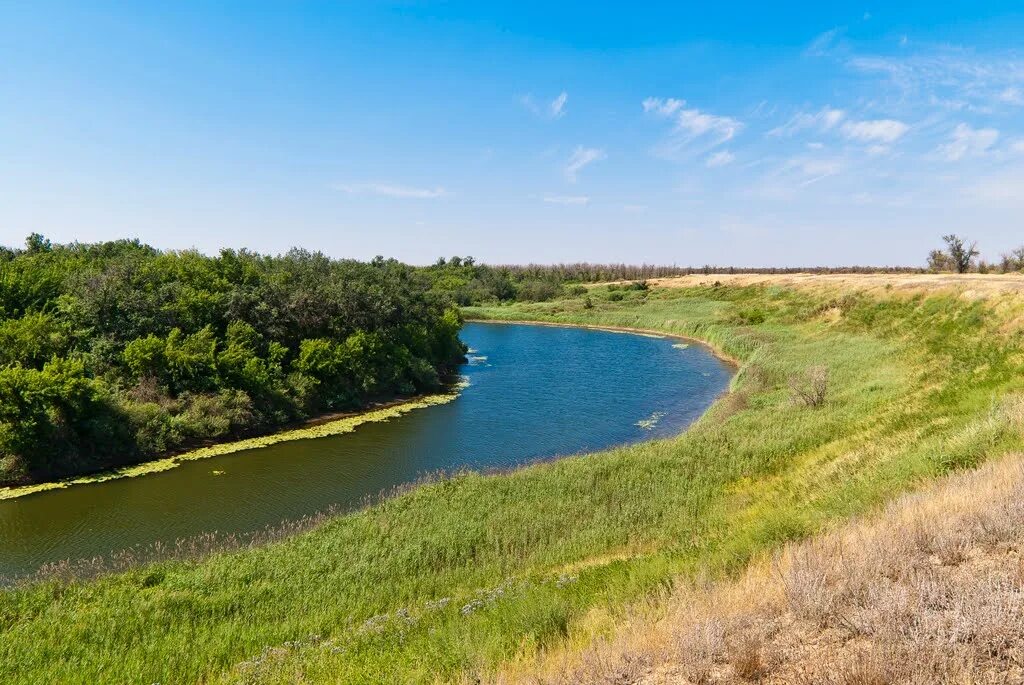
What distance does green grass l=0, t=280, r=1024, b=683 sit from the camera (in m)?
9.23

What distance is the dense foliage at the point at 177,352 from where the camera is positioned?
76.3 feet

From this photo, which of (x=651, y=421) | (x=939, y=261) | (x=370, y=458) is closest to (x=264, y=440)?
(x=370, y=458)

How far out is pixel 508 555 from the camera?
562 inches

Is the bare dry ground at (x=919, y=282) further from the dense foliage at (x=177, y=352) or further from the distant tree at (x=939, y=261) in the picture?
the dense foliage at (x=177, y=352)

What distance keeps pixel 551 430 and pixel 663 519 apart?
588 inches

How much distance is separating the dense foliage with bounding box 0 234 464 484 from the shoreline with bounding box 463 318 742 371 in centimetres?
2698

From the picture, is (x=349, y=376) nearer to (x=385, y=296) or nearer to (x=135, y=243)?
(x=385, y=296)

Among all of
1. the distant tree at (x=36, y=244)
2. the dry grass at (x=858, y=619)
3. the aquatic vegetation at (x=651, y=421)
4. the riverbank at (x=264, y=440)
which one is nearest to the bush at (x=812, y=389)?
the aquatic vegetation at (x=651, y=421)

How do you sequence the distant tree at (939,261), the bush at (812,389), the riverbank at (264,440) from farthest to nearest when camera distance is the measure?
1. the distant tree at (939,261)
2. the bush at (812,389)
3. the riverbank at (264,440)

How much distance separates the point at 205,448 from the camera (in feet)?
87.5

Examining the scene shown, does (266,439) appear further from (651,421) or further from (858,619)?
(858,619)

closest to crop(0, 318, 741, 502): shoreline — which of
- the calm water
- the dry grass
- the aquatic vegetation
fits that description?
the calm water

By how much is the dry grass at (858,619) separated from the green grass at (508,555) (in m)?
1.58

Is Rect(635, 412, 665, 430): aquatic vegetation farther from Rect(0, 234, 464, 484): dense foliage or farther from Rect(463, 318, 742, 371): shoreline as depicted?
Rect(463, 318, 742, 371): shoreline
